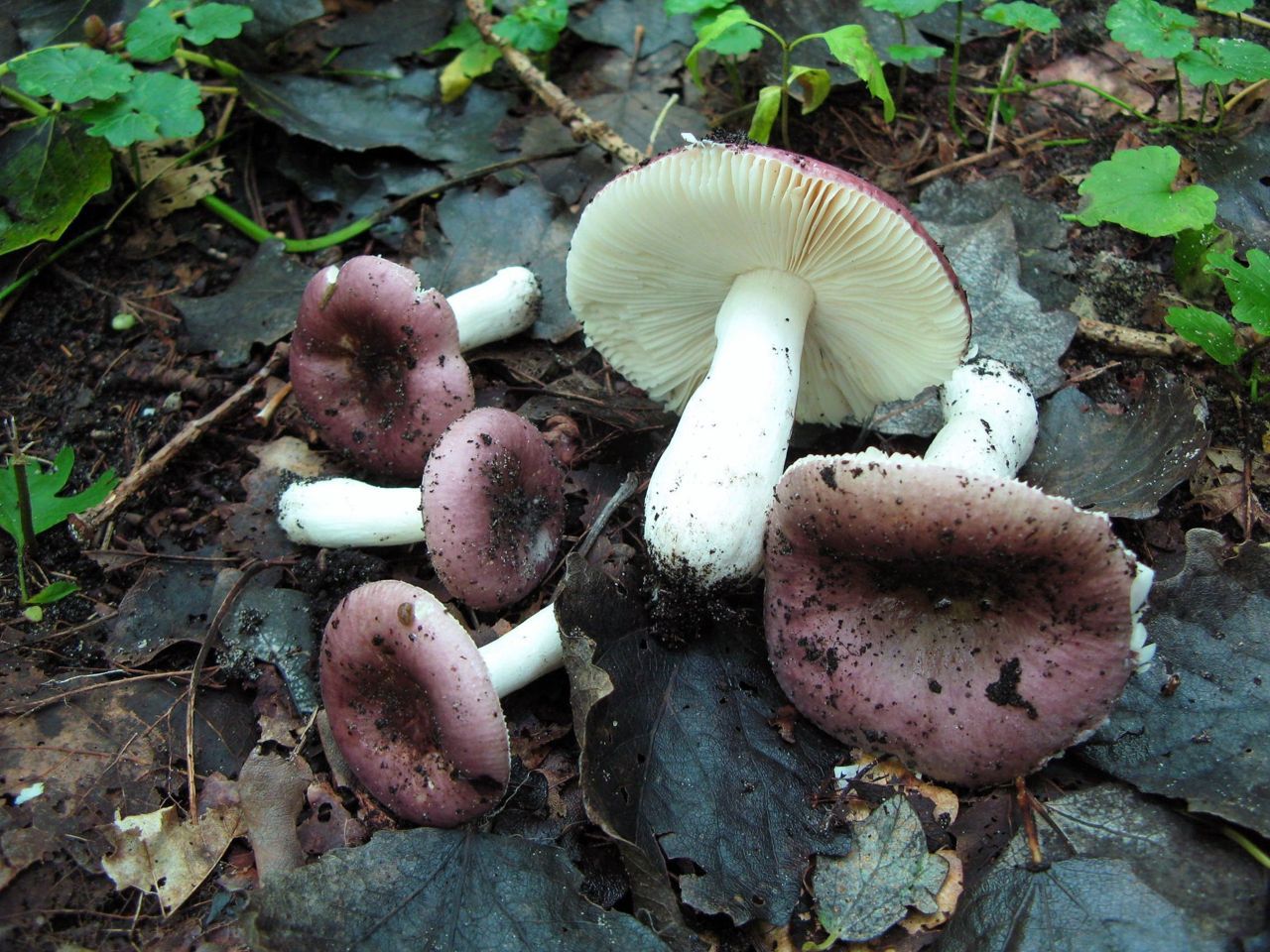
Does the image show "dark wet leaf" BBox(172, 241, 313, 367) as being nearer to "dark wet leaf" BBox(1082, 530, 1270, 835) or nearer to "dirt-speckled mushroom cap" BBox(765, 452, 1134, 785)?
"dirt-speckled mushroom cap" BBox(765, 452, 1134, 785)

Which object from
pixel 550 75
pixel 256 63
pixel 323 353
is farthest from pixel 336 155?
pixel 323 353

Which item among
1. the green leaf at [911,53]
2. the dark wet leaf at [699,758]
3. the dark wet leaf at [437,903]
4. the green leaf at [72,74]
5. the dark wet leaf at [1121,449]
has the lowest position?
the dark wet leaf at [437,903]

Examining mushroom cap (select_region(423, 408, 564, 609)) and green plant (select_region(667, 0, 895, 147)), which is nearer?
mushroom cap (select_region(423, 408, 564, 609))

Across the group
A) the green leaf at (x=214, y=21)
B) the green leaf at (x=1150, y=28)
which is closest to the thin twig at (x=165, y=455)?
the green leaf at (x=214, y=21)

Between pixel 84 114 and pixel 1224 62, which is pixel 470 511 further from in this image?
pixel 1224 62

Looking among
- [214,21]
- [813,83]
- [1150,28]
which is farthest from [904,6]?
[214,21]

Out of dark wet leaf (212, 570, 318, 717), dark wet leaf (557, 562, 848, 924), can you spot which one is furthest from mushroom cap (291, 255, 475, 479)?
dark wet leaf (557, 562, 848, 924)

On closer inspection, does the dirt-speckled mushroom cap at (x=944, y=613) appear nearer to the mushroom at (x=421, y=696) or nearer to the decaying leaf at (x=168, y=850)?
the mushroom at (x=421, y=696)
